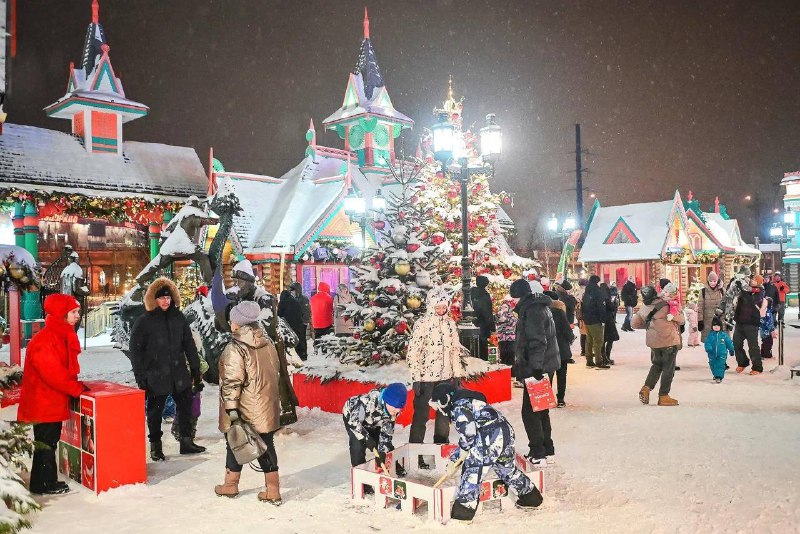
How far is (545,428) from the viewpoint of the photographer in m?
6.87

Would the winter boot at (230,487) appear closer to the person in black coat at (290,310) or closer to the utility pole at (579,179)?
the person in black coat at (290,310)

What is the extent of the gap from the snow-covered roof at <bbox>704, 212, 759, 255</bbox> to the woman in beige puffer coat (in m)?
37.4

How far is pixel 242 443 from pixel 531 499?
223cm

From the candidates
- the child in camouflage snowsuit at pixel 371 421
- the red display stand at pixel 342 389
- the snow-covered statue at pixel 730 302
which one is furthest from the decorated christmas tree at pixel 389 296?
the snow-covered statue at pixel 730 302

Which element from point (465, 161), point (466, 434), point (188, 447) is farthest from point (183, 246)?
point (466, 434)

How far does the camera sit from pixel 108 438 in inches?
236

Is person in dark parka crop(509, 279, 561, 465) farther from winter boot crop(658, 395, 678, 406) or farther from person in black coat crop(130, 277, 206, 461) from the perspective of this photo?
person in black coat crop(130, 277, 206, 461)

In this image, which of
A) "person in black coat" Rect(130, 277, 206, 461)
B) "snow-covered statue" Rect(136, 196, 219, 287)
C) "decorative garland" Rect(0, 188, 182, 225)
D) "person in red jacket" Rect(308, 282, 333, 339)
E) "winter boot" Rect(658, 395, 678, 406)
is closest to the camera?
"person in black coat" Rect(130, 277, 206, 461)

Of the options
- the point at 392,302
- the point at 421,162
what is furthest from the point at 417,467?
the point at 421,162

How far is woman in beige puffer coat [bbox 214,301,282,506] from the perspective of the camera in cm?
549

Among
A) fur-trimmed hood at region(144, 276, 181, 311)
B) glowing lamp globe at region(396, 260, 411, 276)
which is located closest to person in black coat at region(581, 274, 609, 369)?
glowing lamp globe at region(396, 260, 411, 276)

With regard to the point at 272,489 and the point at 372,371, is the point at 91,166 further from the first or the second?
the point at 272,489

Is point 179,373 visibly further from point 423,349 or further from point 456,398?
point 456,398

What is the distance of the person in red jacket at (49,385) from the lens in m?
5.90
